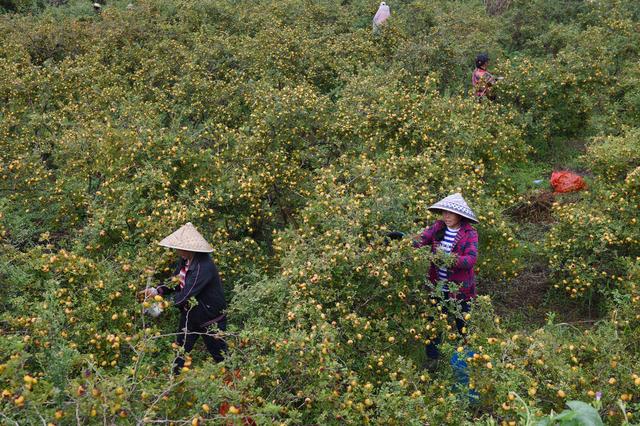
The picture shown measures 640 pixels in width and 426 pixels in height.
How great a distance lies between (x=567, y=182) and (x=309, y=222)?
12.6ft

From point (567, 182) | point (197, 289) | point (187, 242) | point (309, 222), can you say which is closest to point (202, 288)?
point (197, 289)

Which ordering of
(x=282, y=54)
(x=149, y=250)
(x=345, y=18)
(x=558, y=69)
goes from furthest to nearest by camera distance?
(x=345, y=18) < (x=282, y=54) < (x=558, y=69) < (x=149, y=250)

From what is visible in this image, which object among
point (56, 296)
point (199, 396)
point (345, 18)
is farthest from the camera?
point (345, 18)

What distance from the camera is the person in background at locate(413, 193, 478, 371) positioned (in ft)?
12.6

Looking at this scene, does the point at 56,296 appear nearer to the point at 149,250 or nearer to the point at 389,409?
the point at 149,250

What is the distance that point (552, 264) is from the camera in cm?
475

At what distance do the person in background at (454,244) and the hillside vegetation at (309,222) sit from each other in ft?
0.78

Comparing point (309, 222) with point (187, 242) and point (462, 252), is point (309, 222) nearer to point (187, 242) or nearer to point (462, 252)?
point (187, 242)

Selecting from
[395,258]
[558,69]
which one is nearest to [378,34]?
[558,69]

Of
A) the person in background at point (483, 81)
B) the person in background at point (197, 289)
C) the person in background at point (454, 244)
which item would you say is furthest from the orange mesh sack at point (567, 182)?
the person in background at point (197, 289)

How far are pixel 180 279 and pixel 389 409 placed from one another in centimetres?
159

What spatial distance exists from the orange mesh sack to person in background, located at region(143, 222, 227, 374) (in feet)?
15.5

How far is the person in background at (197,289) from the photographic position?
3.55 m

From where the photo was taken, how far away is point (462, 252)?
386cm
